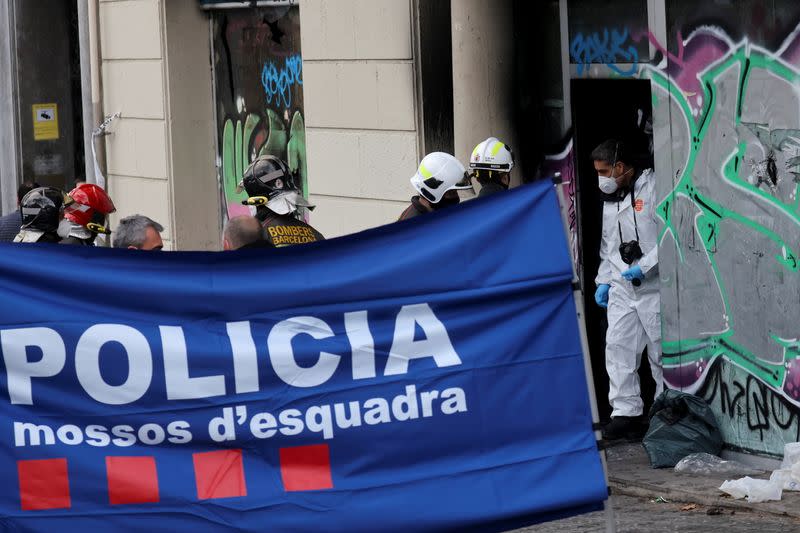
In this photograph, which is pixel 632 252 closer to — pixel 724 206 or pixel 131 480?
pixel 724 206

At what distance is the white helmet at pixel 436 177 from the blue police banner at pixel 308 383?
3.09 metres

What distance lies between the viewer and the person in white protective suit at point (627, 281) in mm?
9430

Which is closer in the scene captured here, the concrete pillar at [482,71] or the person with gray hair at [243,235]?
the person with gray hair at [243,235]

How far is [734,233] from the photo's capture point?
28.0 feet

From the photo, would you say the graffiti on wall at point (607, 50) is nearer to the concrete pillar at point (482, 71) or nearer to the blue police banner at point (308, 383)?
the concrete pillar at point (482, 71)

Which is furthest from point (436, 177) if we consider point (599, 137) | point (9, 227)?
point (9, 227)

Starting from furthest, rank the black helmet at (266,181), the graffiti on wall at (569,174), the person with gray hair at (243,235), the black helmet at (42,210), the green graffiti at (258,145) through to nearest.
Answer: the green graffiti at (258,145) < the graffiti on wall at (569,174) < the black helmet at (42,210) < the black helmet at (266,181) < the person with gray hair at (243,235)

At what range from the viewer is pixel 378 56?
421 inches

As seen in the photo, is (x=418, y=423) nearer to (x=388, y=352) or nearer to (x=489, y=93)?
(x=388, y=352)

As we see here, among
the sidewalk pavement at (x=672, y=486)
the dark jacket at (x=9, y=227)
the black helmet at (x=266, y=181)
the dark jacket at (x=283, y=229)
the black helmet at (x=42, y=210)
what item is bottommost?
the sidewalk pavement at (x=672, y=486)

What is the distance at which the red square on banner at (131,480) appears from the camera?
5430 millimetres

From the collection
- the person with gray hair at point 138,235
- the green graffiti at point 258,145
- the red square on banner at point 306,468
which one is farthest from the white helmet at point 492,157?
the red square on banner at point 306,468

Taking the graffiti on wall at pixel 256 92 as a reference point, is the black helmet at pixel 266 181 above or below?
below

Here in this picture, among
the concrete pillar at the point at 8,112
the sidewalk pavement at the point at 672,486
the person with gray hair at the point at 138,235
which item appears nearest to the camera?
the person with gray hair at the point at 138,235
